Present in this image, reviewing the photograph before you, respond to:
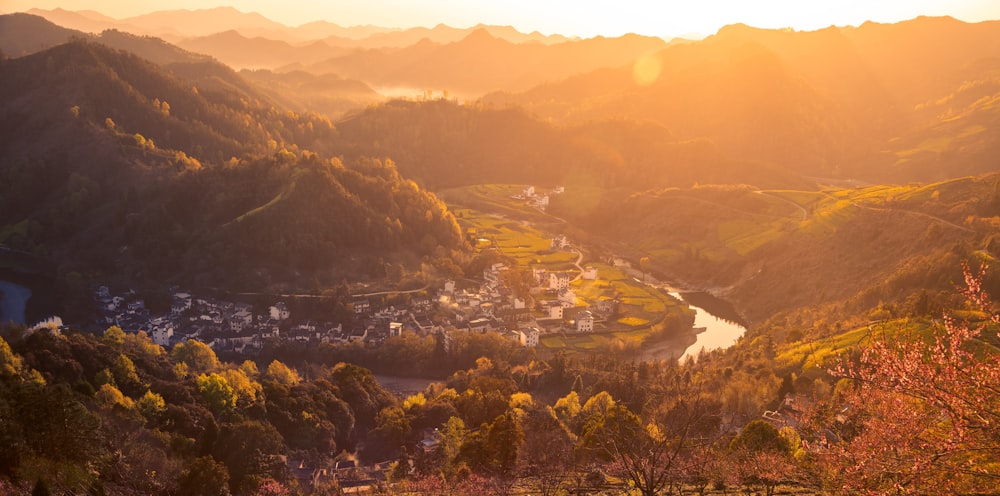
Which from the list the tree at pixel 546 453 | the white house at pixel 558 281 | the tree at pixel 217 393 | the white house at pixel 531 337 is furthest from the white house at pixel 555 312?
the tree at pixel 217 393

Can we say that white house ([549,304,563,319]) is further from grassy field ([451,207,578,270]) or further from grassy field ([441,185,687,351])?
grassy field ([451,207,578,270])

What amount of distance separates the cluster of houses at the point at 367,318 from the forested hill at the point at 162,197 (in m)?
6.02

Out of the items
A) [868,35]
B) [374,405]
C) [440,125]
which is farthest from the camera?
[868,35]

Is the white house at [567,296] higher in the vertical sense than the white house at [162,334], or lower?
higher

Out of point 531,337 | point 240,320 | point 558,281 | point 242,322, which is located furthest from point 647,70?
point 242,322

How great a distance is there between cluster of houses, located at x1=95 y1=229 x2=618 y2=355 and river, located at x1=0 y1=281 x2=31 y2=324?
5.54 metres

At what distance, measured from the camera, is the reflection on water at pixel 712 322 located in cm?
4681

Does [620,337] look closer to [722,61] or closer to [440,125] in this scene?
[440,125]

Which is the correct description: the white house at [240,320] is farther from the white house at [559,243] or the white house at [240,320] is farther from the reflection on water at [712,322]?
the white house at [559,243]

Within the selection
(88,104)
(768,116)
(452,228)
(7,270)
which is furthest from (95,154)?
(768,116)

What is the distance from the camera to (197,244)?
58656mm

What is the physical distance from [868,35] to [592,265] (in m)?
160

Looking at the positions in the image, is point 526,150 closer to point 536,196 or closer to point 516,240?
point 536,196

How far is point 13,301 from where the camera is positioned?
2095 inches
